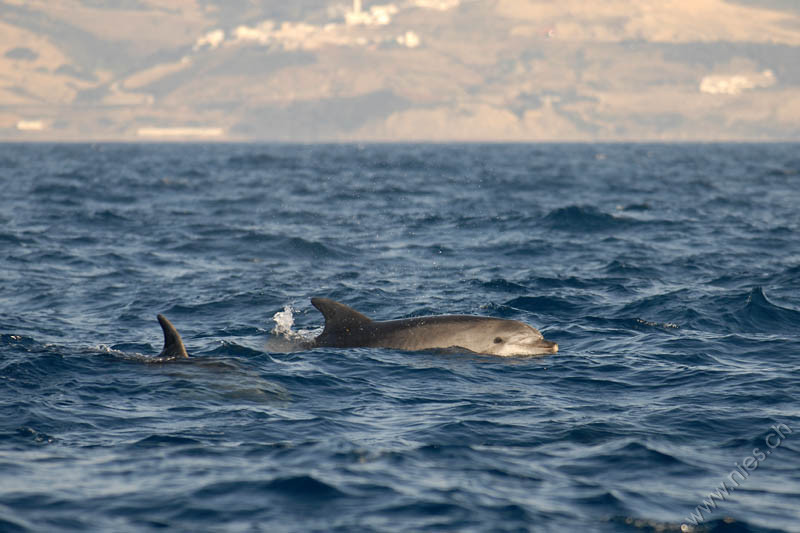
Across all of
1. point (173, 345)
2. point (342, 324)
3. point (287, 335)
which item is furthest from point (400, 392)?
point (287, 335)

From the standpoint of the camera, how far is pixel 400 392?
13.7 meters

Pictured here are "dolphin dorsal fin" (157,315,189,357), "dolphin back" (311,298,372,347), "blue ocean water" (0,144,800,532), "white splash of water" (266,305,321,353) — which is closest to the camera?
"blue ocean water" (0,144,800,532)

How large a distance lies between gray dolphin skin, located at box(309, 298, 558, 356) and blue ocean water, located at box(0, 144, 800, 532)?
0.38 meters

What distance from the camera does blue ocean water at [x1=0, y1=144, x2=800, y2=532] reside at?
31.4ft

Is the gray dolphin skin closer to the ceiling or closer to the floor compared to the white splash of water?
closer to the ceiling

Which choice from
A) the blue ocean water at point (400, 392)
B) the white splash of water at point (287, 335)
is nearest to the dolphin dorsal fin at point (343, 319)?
the white splash of water at point (287, 335)

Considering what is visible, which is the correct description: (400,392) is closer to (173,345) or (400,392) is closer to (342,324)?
(342,324)

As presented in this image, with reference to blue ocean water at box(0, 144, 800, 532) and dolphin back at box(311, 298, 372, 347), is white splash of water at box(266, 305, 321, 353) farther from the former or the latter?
dolphin back at box(311, 298, 372, 347)

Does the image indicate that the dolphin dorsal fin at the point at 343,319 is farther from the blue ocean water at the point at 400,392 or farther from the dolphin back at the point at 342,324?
the blue ocean water at the point at 400,392

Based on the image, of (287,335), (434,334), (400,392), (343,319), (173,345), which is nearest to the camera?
(400,392)

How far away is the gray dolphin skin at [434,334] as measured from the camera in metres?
15.9

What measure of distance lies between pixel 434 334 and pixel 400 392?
2.42m

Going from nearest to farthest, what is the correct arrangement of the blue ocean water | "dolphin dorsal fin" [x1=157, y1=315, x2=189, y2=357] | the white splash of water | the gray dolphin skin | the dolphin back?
the blue ocean water < "dolphin dorsal fin" [x1=157, y1=315, x2=189, y2=357] < the gray dolphin skin < the dolphin back < the white splash of water

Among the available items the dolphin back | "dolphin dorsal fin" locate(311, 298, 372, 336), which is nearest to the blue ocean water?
the dolphin back
